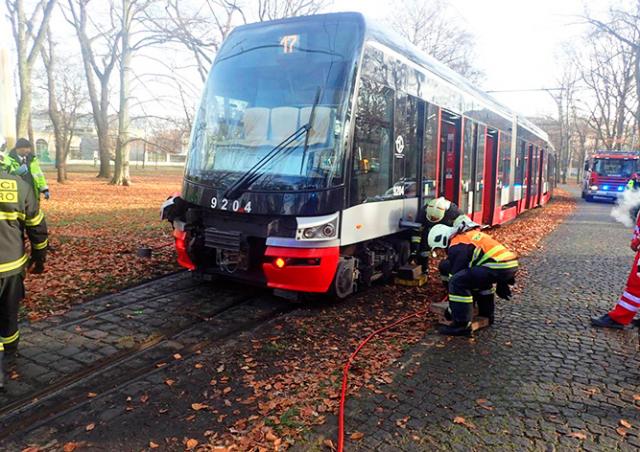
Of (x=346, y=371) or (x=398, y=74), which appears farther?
(x=398, y=74)

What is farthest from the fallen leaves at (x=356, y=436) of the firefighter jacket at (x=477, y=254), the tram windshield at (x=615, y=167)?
the tram windshield at (x=615, y=167)

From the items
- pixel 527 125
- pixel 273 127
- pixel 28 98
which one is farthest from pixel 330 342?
pixel 28 98

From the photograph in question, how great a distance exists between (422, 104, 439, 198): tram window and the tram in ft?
0.45

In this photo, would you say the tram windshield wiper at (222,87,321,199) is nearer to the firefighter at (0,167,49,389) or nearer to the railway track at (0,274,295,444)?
the railway track at (0,274,295,444)

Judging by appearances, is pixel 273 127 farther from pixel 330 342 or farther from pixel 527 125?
pixel 527 125

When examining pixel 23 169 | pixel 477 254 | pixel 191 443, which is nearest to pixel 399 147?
pixel 477 254

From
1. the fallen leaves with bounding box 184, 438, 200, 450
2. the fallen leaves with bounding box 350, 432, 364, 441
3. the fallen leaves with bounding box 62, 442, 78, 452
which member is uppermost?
the fallen leaves with bounding box 350, 432, 364, 441

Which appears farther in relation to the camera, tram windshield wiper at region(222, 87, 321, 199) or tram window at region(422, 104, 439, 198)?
tram window at region(422, 104, 439, 198)

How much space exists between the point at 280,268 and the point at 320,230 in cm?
62

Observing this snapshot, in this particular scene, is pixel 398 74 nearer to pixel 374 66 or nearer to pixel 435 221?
pixel 374 66

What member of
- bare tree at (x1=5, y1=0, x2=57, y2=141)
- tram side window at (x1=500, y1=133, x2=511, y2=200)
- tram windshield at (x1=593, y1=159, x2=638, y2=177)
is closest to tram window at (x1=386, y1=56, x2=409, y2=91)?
tram side window at (x1=500, y1=133, x2=511, y2=200)

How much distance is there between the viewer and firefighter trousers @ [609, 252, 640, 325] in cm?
550

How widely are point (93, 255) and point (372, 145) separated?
5360 mm

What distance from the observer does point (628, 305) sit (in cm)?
555
